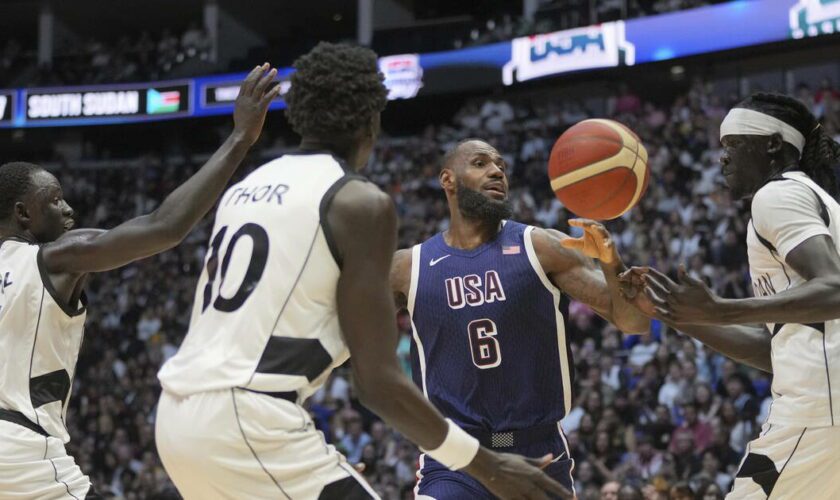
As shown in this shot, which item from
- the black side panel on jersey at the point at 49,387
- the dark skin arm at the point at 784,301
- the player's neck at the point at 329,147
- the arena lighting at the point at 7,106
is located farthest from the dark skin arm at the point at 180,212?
the arena lighting at the point at 7,106

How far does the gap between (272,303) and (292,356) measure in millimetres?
153

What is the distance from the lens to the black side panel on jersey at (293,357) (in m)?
2.78

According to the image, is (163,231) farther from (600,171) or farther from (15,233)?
(600,171)

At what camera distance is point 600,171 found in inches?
185

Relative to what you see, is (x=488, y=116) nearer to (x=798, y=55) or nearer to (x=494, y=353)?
(x=798, y=55)

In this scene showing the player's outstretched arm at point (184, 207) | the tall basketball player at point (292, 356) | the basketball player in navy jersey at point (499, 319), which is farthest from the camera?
the basketball player in navy jersey at point (499, 319)

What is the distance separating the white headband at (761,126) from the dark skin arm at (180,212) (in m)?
1.85

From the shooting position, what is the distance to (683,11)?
52.0ft

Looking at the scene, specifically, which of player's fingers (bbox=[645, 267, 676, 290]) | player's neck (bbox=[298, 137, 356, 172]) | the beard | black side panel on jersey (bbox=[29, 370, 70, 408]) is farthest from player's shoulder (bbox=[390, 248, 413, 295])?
player's neck (bbox=[298, 137, 356, 172])

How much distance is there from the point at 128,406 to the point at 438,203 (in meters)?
5.59

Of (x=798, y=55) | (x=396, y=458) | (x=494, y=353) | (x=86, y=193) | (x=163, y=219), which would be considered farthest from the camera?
(x=86, y=193)

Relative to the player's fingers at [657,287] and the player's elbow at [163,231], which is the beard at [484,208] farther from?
the player's elbow at [163,231]

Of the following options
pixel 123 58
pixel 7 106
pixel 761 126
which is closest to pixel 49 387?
pixel 761 126

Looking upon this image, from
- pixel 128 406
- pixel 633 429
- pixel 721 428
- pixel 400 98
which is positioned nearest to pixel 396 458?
pixel 633 429
